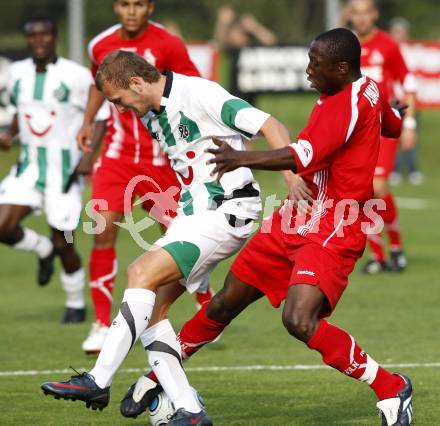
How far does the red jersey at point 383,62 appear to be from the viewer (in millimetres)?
12500

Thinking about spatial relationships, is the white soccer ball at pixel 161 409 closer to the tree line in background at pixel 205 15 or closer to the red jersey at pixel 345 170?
the red jersey at pixel 345 170

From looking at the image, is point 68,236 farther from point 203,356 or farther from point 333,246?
point 333,246

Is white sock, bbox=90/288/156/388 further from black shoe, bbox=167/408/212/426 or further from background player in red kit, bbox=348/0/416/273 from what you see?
background player in red kit, bbox=348/0/416/273

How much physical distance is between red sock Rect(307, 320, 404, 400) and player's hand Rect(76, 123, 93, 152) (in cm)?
326

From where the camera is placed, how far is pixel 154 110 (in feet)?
22.4

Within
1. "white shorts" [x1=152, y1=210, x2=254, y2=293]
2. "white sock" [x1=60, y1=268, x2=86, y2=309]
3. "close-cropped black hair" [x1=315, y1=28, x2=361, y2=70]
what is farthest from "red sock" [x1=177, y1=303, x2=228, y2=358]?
"white sock" [x1=60, y1=268, x2=86, y2=309]

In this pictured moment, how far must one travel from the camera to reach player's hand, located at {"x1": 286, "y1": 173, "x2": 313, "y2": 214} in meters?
6.70

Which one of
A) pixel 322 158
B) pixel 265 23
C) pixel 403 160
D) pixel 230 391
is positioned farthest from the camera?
pixel 265 23

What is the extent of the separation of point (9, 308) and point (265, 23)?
76.0ft

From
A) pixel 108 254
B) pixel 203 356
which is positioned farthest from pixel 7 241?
pixel 203 356

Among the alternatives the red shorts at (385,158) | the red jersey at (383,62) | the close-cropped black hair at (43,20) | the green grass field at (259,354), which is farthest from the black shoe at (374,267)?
the close-cropped black hair at (43,20)

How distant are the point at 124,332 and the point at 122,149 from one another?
10.5 ft

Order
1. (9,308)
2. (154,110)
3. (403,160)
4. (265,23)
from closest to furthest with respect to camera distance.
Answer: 1. (154,110)
2. (9,308)
3. (403,160)
4. (265,23)

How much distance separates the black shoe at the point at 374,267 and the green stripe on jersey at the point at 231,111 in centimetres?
632
